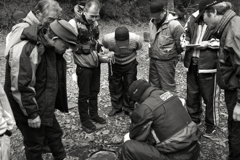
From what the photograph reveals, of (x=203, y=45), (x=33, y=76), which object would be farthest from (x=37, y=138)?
(x=203, y=45)

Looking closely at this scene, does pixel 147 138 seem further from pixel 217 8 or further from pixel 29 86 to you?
pixel 217 8

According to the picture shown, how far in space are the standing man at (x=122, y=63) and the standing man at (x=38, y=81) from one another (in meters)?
1.34

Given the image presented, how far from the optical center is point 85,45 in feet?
13.6

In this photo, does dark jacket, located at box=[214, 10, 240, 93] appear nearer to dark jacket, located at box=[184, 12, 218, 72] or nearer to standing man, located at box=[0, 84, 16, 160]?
dark jacket, located at box=[184, 12, 218, 72]

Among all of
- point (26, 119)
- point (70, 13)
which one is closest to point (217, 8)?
point (26, 119)

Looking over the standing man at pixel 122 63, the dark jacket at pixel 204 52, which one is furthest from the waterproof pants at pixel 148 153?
the standing man at pixel 122 63

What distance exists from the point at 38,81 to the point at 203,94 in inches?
108

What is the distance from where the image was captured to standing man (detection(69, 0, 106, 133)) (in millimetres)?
4039

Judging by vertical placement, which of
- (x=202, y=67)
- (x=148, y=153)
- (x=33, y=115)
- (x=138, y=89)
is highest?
(x=202, y=67)

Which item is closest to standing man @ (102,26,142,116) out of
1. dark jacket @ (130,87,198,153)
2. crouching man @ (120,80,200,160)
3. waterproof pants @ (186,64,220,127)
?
waterproof pants @ (186,64,220,127)

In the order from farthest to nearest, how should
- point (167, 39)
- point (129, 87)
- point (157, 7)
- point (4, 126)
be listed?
point (167, 39)
point (157, 7)
point (129, 87)
point (4, 126)

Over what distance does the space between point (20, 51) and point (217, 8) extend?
2457mm

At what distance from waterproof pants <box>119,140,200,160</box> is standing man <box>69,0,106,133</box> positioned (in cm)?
166

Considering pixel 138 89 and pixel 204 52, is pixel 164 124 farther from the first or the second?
pixel 204 52
